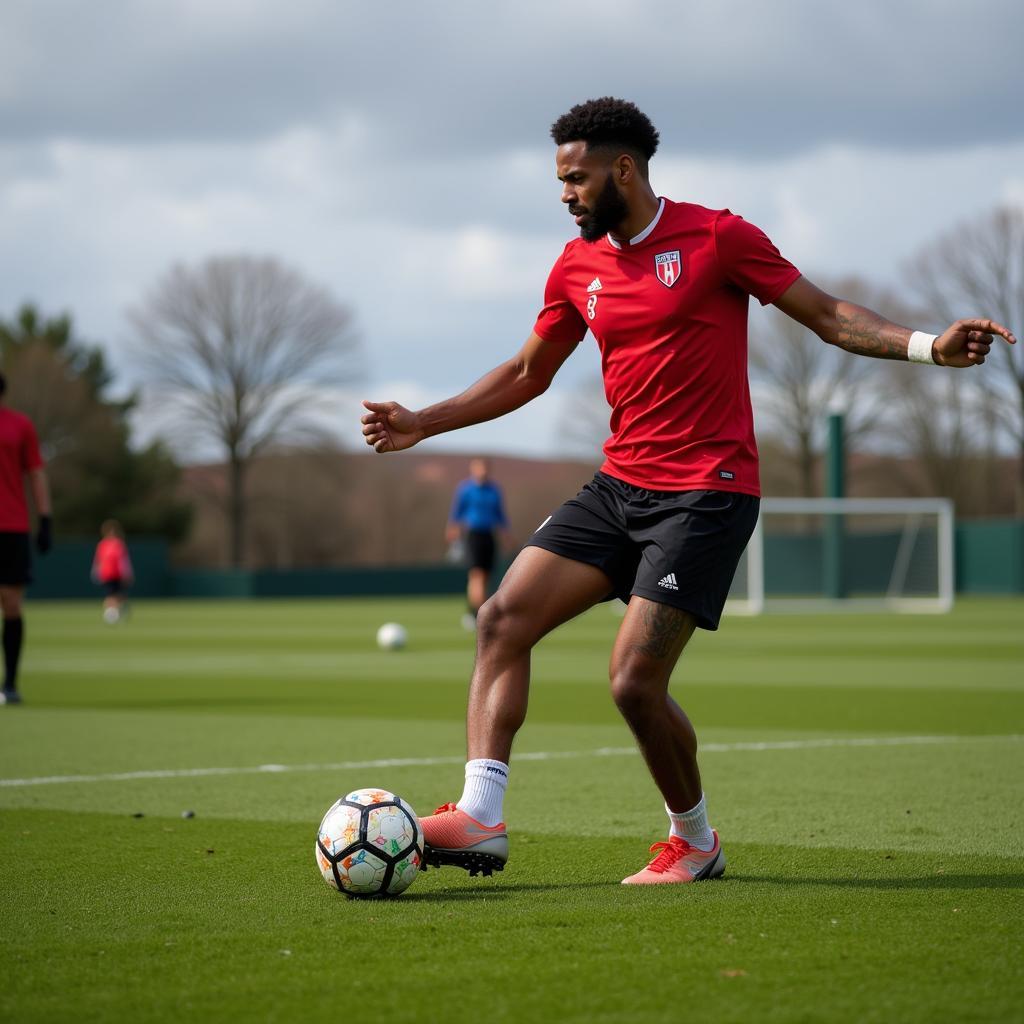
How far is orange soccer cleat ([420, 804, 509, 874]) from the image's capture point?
4.98 metres

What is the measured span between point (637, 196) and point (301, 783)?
139 inches

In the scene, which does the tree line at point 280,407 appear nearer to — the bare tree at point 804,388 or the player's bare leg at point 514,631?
the bare tree at point 804,388

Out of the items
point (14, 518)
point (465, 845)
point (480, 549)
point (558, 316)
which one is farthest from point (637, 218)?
point (480, 549)

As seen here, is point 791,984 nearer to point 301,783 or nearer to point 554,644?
point 301,783

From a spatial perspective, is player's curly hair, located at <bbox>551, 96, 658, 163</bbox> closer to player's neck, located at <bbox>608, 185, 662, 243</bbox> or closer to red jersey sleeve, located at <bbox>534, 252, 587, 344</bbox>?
player's neck, located at <bbox>608, 185, 662, 243</bbox>

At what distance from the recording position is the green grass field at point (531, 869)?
11.9 ft

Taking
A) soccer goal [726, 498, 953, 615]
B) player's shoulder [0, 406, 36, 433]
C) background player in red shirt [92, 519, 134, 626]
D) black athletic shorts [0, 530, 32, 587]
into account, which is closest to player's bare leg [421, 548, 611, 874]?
black athletic shorts [0, 530, 32, 587]

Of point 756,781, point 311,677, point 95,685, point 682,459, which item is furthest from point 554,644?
point 682,459

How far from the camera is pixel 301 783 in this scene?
759cm

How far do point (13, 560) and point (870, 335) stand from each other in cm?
782

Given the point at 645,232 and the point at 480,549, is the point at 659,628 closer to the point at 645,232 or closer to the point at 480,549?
the point at 645,232

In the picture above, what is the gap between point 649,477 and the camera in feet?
17.1

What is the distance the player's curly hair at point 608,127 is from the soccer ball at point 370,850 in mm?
2199

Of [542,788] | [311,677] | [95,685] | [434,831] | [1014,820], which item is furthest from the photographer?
[311,677]
